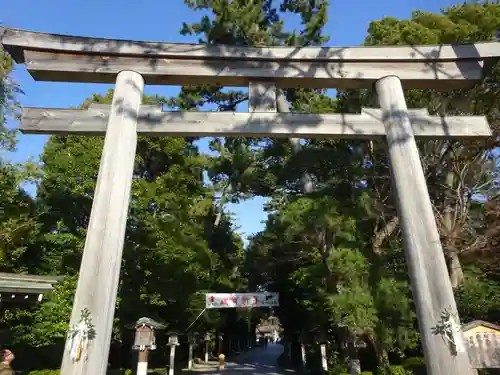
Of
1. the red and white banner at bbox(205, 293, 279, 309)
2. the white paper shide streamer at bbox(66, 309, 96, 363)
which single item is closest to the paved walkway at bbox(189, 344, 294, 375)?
the red and white banner at bbox(205, 293, 279, 309)

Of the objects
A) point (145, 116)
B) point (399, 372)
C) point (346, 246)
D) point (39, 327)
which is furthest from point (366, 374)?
point (145, 116)

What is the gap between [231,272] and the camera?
25.3m

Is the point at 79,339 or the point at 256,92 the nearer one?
the point at 79,339

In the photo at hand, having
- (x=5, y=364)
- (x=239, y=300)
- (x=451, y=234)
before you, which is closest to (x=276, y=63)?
(x=5, y=364)

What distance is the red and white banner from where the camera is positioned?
1762 cm

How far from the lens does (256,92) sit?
5.98 metres

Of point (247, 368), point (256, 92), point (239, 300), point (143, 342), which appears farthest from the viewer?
point (247, 368)

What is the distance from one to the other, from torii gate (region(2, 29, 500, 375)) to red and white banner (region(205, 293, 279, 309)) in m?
13.5

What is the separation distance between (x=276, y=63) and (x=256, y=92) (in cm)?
59

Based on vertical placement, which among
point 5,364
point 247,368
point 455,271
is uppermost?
point 455,271

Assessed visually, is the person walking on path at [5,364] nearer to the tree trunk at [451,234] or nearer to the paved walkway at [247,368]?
the tree trunk at [451,234]

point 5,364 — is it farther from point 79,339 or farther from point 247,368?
point 247,368

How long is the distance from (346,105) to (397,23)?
10.1 ft

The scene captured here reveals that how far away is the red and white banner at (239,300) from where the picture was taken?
57.8 feet
